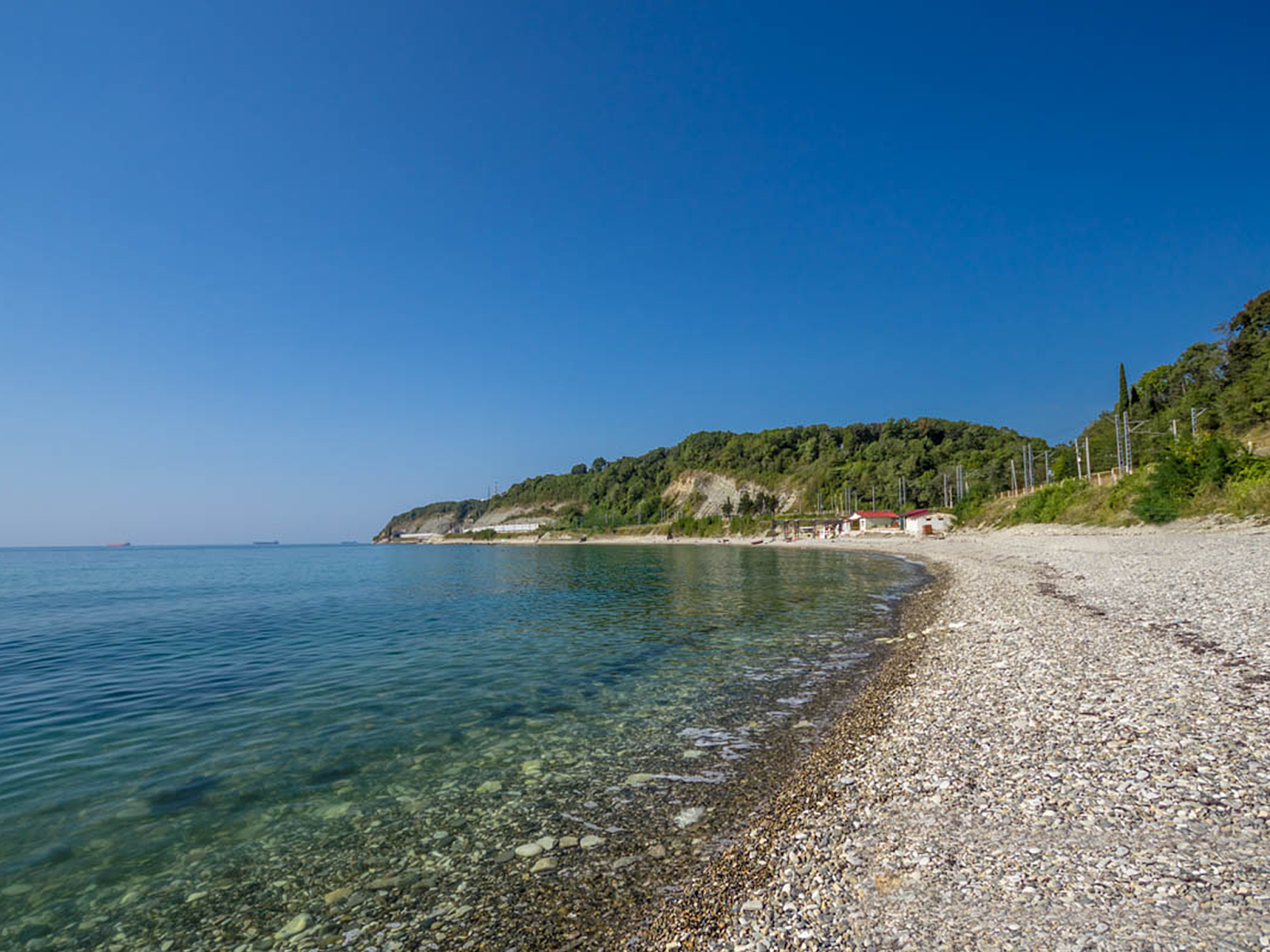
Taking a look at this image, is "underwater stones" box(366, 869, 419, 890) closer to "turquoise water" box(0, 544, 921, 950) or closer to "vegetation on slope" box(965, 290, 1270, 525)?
"turquoise water" box(0, 544, 921, 950)

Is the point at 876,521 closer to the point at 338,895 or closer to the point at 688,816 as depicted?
the point at 688,816

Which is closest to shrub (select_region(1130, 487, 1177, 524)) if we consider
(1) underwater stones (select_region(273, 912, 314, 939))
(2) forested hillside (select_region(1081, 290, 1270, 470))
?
(2) forested hillside (select_region(1081, 290, 1270, 470))

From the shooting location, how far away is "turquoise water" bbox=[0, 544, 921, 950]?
604cm

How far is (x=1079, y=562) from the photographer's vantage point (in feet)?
97.4

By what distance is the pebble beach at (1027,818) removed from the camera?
3.99 meters

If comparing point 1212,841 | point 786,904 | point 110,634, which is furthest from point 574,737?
point 110,634

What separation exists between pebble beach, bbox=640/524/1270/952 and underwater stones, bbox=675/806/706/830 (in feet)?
2.21

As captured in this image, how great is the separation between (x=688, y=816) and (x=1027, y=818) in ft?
11.6

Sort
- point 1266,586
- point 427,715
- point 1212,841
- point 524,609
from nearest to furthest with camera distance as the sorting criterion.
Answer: point 1212,841 < point 427,715 < point 1266,586 < point 524,609

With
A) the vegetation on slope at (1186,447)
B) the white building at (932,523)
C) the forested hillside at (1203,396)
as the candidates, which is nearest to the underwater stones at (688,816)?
the vegetation on slope at (1186,447)

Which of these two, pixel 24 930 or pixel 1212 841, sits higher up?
pixel 1212 841

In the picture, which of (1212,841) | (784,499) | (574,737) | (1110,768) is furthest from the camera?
(784,499)

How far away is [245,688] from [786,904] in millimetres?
14433

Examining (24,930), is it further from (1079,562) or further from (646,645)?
(1079,562)
